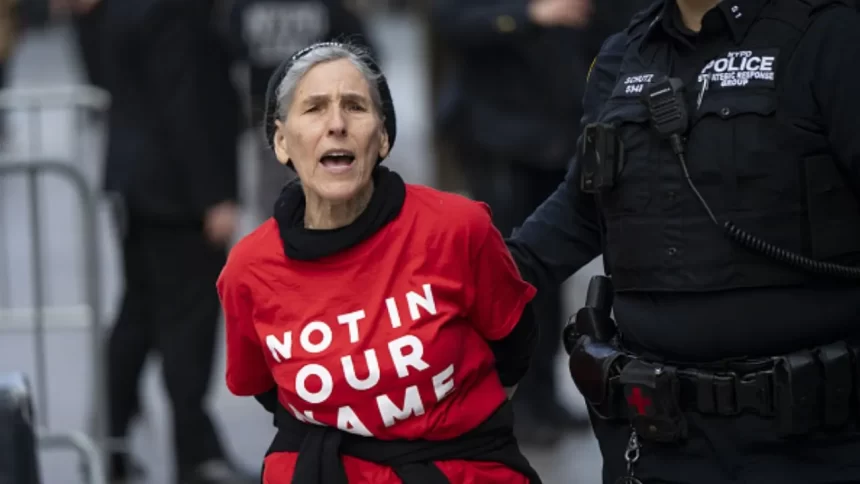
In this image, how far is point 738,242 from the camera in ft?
10.2

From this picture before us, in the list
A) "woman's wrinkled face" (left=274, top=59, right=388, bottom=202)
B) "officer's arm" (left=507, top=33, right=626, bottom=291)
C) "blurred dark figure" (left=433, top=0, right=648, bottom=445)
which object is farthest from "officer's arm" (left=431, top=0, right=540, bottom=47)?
"woman's wrinkled face" (left=274, top=59, right=388, bottom=202)

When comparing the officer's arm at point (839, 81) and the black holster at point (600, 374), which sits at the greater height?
the officer's arm at point (839, 81)

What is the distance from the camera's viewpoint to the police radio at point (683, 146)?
3082 millimetres

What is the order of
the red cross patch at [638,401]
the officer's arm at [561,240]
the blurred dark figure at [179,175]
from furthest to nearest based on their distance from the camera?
the blurred dark figure at [179,175]
the officer's arm at [561,240]
the red cross patch at [638,401]

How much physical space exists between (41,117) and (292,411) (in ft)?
15.5

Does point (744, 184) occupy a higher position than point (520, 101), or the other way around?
point (744, 184)

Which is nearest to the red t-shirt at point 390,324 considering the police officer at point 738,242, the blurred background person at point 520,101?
the police officer at point 738,242

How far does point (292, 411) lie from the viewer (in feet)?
11.1

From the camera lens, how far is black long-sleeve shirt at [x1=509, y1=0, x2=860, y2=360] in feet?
10.0

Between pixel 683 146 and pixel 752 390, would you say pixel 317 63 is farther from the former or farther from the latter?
pixel 752 390

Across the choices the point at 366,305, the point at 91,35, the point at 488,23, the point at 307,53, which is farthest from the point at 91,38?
the point at 366,305

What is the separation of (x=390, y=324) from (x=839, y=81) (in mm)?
928

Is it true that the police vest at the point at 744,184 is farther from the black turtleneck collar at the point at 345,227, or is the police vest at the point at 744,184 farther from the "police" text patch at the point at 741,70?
the black turtleneck collar at the point at 345,227

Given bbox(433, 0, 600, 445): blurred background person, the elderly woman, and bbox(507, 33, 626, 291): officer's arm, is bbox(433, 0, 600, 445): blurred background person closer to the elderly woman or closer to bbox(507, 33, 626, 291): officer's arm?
bbox(507, 33, 626, 291): officer's arm
